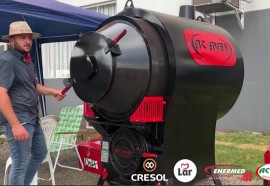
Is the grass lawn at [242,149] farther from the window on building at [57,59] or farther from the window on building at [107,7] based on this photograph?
the window on building at [57,59]

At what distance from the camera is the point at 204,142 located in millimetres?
2939

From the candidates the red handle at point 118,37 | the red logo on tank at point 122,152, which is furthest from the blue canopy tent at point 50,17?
the red logo on tank at point 122,152

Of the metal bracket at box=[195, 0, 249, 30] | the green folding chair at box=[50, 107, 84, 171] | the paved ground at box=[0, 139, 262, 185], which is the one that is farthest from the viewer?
the metal bracket at box=[195, 0, 249, 30]

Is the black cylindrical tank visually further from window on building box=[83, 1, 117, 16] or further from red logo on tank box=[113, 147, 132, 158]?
window on building box=[83, 1, 117, 16]

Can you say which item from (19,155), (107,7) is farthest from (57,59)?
(19,155)

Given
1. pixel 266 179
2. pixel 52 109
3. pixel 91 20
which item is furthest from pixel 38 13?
pixel 52 109

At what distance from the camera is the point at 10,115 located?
2619 mm

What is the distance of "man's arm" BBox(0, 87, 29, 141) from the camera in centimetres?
262

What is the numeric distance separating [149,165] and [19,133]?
3.22ft

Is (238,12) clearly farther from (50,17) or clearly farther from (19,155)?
(19,155)

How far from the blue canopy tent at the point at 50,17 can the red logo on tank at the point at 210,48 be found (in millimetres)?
2547

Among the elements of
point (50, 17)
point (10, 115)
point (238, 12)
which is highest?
point (238, 12)

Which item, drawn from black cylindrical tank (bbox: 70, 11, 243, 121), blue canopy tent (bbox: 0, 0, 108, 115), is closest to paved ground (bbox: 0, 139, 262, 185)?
black cylindrical tank (bbox: 70, 11, 243, 121)

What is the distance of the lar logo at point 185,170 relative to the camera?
273 centimetres
